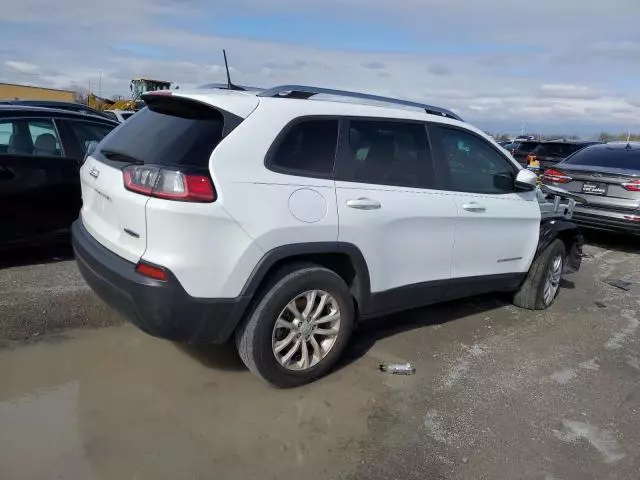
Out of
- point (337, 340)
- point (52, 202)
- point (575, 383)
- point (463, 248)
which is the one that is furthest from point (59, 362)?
point (575, 383)

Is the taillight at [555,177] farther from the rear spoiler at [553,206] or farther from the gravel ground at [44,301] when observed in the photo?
the gravel ground at [44,301]

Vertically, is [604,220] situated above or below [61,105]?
below

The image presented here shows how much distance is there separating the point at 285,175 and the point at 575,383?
261cm

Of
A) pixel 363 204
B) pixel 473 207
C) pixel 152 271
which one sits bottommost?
pixel 152 271

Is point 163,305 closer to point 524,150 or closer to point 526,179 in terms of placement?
point 526,179

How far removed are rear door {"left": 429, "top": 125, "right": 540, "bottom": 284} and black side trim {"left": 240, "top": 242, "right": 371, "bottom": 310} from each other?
990mm

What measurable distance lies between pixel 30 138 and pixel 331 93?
11.4ft

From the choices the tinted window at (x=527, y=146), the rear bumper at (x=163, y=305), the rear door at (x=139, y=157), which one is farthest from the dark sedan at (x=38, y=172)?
the tinted window at (x=527, y=146)

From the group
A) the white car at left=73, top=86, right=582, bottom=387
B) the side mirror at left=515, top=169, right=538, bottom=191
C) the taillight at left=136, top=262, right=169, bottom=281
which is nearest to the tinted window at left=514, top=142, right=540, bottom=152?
the side mirror at left=515, top=169, right=538, bottom=191

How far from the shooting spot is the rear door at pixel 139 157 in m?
3.22

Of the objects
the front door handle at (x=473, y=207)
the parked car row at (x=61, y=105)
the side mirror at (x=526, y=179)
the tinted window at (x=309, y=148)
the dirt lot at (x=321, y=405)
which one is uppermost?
the parked car row at (x=61, y=105)

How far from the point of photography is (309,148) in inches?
142

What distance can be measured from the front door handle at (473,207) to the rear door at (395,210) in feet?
0.50

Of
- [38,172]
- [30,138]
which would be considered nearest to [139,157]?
[38,172]
